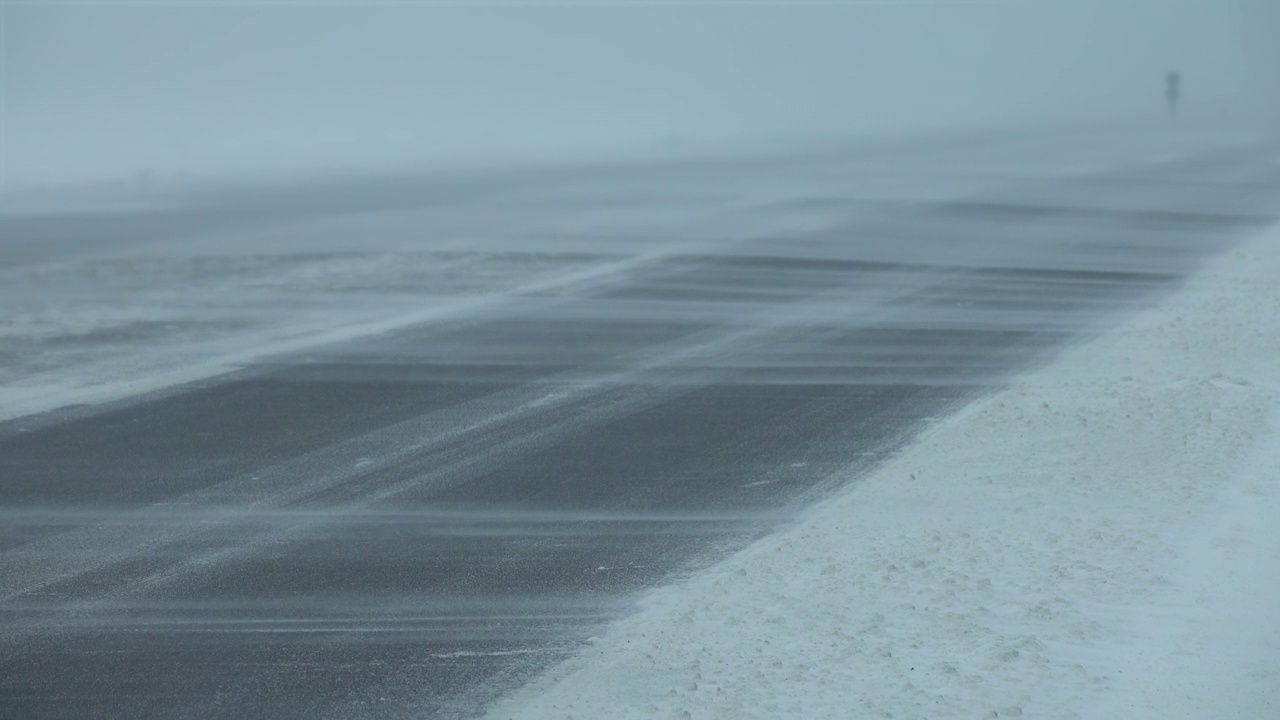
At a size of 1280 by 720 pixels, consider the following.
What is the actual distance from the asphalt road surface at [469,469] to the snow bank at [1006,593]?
1.16ft

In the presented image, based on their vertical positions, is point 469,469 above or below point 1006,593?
above

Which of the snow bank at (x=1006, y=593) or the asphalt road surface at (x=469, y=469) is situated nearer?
the snow bank at (x=1006, y=593)

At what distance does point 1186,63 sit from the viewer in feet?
195

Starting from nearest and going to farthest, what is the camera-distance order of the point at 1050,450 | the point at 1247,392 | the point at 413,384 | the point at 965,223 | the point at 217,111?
the point at 1050,450, the point at 1247,392, the point at 413,384, the point at 965,223, the point at 217,111

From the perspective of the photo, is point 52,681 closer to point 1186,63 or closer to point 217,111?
point 217,111

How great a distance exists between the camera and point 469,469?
7.37 metres

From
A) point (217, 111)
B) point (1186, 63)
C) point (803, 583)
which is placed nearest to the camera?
point (803, 583)

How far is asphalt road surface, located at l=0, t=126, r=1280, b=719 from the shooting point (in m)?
5.13

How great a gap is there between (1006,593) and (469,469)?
2994 millimetres

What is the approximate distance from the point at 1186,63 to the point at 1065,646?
5973 cm

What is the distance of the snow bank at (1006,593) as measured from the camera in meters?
4.54

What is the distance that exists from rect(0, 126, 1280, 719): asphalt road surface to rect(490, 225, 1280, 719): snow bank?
1.16ft

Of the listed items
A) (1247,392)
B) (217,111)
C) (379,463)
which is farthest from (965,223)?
(217,111)

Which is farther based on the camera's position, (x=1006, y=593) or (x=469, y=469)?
(x=469, y=469)
